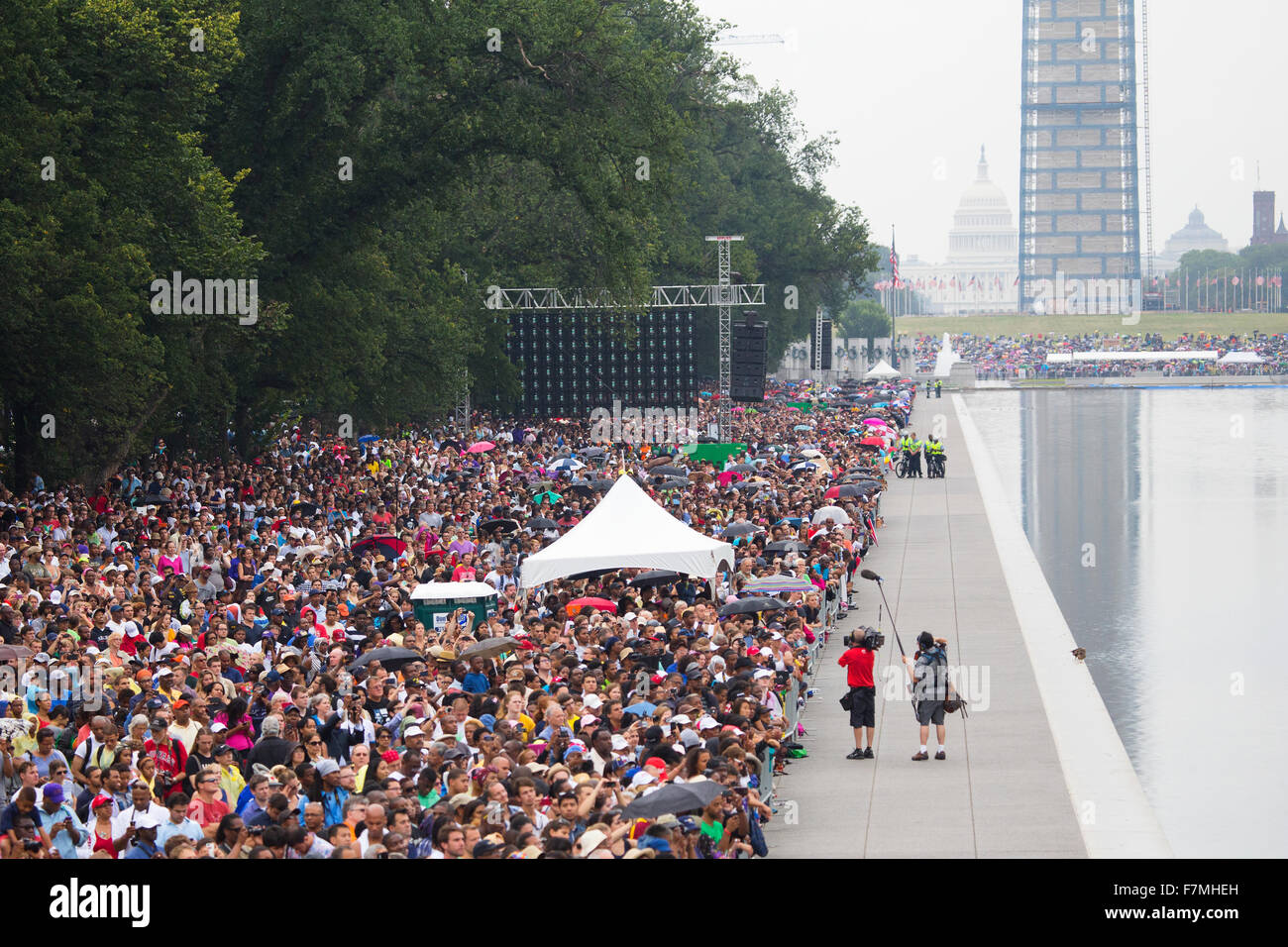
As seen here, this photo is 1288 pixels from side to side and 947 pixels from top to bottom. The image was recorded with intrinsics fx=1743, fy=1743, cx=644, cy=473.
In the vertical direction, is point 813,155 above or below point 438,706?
above

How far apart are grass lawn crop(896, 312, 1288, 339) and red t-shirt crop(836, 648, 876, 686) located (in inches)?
6424

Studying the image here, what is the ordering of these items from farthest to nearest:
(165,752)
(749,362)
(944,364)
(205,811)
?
1. (944,364)
2. (749,362)
3. (165,752)
4. (205,811)

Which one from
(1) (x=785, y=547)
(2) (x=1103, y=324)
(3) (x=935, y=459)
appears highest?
(2) (x=1103, y=324)

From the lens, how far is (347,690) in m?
14.6

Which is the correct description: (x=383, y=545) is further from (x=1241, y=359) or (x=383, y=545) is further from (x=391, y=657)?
(x=1241, y=359)

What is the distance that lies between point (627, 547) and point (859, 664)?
6.36m

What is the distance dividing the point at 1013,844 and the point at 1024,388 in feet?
382

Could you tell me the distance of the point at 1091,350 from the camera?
6117 inches

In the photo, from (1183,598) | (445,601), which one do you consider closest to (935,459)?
(1183,598)

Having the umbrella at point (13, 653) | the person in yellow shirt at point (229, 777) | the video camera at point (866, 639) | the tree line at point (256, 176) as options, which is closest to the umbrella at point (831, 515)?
the tree line at point (256, 176)

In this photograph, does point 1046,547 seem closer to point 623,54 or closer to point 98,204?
point 623,54

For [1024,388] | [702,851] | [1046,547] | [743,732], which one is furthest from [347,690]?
[1024,388]

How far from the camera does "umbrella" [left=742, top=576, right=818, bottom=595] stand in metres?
21.8

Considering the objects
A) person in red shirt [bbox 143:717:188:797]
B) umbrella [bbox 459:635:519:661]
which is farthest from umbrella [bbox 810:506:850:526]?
person in red shirt [bbox 143:717:188:797]
